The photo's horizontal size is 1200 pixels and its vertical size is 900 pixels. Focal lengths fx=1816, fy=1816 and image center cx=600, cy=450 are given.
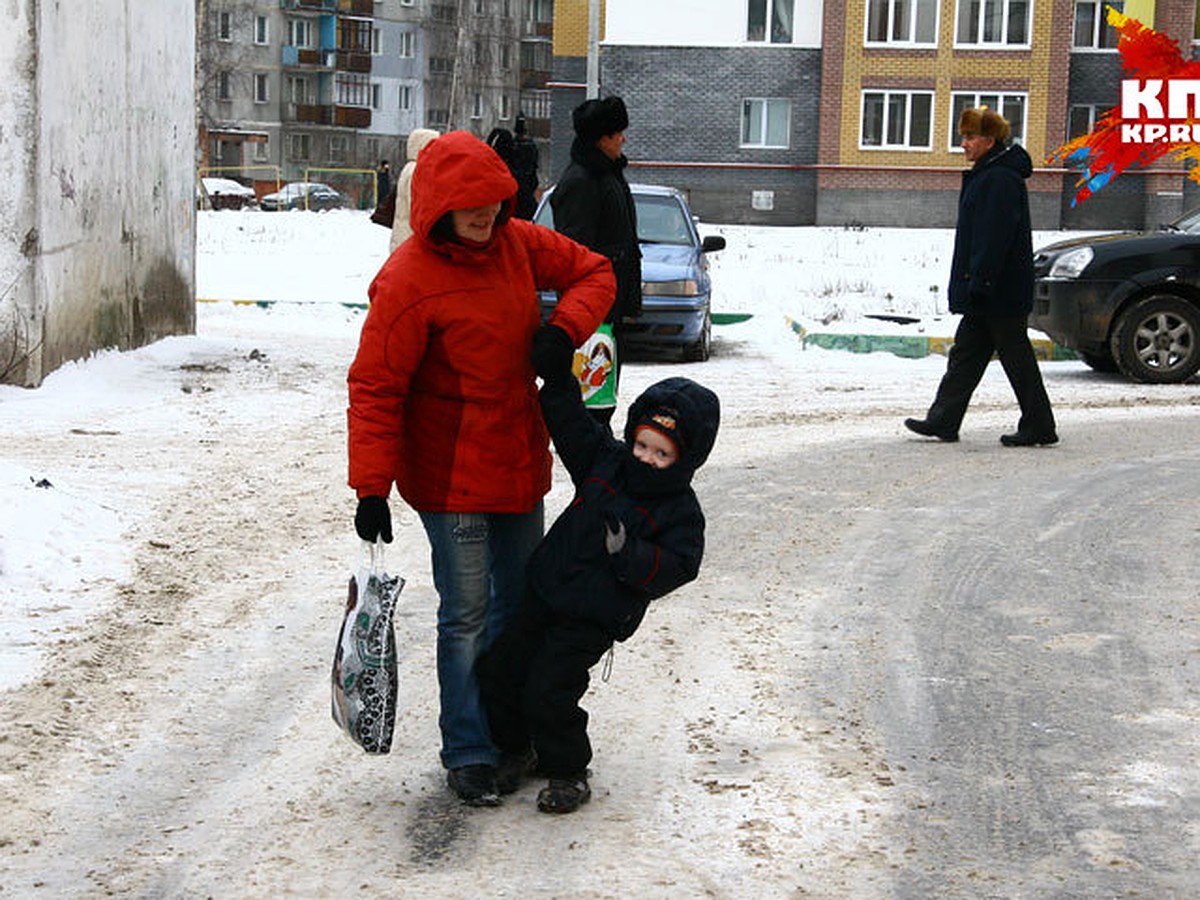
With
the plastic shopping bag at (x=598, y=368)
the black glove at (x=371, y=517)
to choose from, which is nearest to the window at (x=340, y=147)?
the plastic shopping bag at (x=598, y=368)

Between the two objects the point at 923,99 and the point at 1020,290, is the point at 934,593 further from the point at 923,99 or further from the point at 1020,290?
the point at 923,99

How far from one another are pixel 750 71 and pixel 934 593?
40.4 m

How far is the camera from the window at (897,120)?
45000 millimetres

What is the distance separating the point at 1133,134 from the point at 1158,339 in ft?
101

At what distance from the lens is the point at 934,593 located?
698 cm

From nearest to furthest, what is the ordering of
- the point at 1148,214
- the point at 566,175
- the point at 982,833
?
1. the point at 982,833
2. the point at 566,175
3. the point at 1148,214

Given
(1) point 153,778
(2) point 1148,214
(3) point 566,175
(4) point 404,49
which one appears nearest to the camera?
(1) point 153,778

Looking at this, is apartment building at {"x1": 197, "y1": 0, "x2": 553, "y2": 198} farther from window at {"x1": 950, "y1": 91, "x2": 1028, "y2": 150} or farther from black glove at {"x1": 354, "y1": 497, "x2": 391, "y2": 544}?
black glove at {"x1": 354, "y1": 497, "x2": 391, "y2": 544}

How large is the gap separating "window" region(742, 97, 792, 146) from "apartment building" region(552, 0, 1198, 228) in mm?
36

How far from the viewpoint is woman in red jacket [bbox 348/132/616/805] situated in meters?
4.31

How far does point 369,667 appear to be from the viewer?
14.5ft

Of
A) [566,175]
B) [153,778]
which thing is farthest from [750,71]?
[153,778]

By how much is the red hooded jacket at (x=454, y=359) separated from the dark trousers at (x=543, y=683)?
32 cm

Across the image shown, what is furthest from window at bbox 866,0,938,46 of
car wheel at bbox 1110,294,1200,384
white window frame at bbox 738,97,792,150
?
car wheel at bbox 1110,294,1200,384
